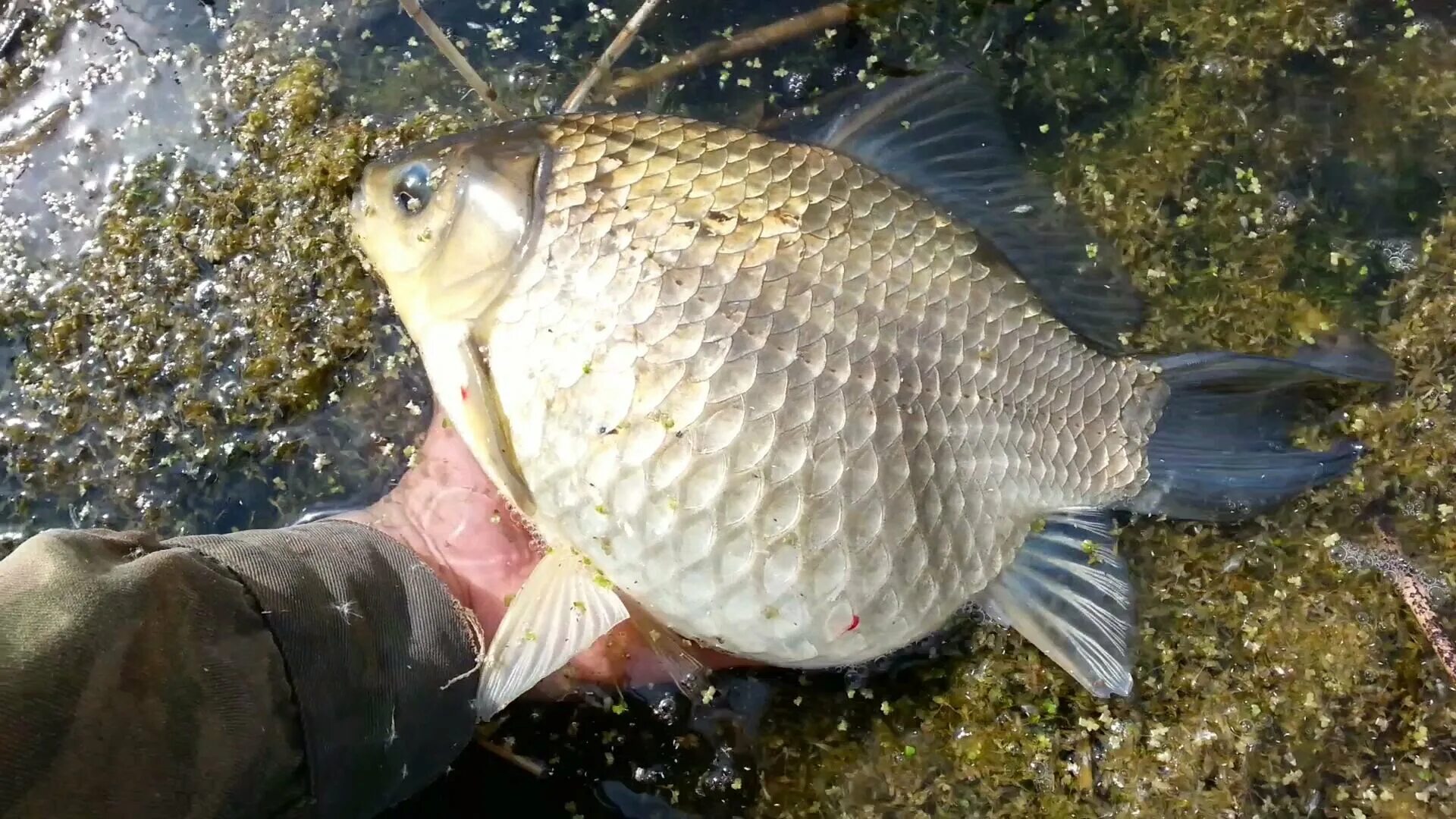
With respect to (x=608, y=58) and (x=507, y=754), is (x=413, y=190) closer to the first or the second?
(x=608, y=58)

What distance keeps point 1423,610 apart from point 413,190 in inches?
86.5

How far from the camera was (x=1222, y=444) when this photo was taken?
78.6 inches

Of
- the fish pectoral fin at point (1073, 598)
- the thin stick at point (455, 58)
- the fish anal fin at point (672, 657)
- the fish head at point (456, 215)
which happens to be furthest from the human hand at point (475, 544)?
the thin stick at point (455, 58)

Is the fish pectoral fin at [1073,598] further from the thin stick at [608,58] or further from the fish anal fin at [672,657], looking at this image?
the thin stick at [608,58]

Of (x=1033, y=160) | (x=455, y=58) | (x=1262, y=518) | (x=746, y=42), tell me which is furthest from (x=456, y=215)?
(x=1262, y=518)

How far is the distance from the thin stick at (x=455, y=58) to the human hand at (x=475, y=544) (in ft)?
2.40

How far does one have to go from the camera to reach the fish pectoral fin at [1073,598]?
6.29 feet

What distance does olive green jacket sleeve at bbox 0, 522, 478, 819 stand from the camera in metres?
1.17

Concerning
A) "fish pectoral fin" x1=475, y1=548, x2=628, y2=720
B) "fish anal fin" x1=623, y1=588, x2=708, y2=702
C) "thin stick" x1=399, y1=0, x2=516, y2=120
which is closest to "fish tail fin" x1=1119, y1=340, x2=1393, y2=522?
"fish anal fin" x1=623, y1=588, x2=708, y2=702

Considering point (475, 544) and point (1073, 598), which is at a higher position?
point (475, 544)

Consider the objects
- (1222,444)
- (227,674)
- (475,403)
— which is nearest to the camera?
(227,674)

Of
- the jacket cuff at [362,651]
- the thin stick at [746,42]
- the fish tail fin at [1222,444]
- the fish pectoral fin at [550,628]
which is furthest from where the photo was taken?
the thin stick at [746,42]

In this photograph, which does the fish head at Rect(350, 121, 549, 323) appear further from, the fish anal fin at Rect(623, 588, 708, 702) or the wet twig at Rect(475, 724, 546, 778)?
the wet twig at Rect(475, 724, 546, 778)

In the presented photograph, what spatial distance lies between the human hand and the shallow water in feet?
0.25
